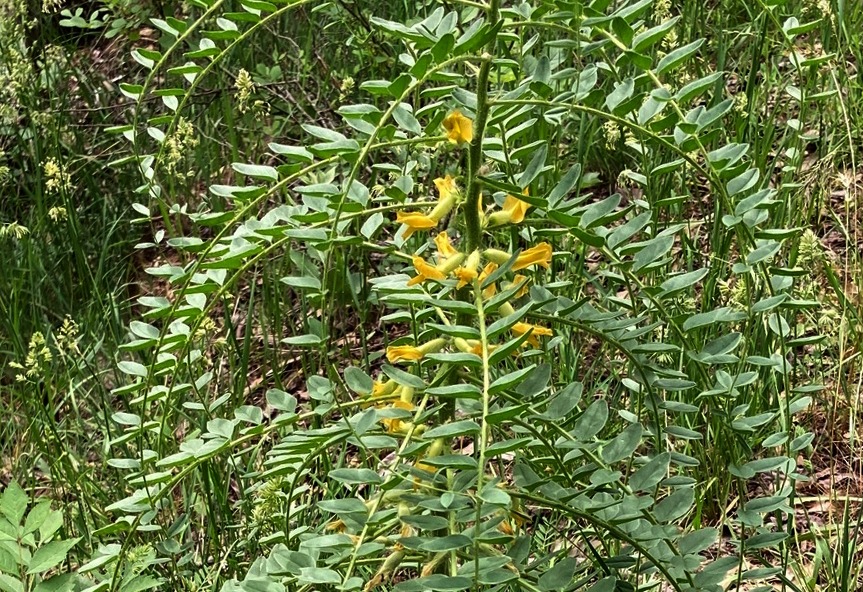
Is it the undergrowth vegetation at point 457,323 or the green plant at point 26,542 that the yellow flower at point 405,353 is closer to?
the undergrowth vegetation at point 457,323

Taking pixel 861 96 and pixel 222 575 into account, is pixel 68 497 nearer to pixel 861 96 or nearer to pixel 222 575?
pixel 222 575

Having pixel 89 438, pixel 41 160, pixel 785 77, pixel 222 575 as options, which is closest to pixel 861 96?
pixel 785 77

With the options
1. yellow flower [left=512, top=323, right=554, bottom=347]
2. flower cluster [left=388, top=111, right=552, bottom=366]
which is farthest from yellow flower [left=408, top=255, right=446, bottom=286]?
yellow flower [left=512, top=323, right=554, bottom=347]

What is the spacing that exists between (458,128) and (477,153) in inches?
1.6

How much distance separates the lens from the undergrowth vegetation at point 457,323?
1.17 m

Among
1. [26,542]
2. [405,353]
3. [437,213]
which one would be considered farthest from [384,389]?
[26,542]

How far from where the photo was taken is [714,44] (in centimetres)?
289

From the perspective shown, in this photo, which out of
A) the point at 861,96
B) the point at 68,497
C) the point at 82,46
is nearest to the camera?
the point at 68,497

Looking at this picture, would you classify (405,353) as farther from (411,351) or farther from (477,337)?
(477,337)

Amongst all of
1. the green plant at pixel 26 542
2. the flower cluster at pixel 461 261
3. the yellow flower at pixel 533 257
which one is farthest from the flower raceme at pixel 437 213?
the green plant at pixel 26 542

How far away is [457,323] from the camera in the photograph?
1319mm

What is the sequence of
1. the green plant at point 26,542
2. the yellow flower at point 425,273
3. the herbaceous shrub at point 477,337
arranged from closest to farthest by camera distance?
1. the herbaceous shrub at point 477,337
2. the yellow flower at point 425,273
3. the green plant at point 26,542

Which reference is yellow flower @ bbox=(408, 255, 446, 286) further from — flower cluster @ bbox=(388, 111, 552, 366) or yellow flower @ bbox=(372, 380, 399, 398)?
yellow flower @ bbox=(372, 380, 399, 398)

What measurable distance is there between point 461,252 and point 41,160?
243cm
